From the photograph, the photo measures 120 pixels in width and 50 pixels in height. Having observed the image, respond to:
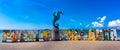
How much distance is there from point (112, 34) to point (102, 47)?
465 cm

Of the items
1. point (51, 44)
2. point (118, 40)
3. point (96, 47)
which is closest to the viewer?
point (96, 47)

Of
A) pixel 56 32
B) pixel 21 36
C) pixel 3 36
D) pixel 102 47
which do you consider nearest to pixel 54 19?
pixel 56 32

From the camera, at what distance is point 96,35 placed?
23609 mm

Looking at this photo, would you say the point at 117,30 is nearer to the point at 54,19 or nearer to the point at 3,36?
the point at 54,19

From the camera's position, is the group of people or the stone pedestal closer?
the stone pedestal

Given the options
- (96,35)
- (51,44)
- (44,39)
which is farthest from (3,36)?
(96,35)

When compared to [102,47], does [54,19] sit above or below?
above

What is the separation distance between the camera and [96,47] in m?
19.2

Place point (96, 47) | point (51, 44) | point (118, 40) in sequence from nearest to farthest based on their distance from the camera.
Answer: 1. point (96, 47)
2. point (51, 44)
3. point (118, 40)

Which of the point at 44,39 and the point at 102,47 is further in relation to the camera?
the point at 44,39

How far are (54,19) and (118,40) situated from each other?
21.3ft

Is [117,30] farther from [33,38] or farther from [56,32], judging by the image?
[33,38]

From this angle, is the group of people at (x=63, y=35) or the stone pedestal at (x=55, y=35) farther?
the group of people at (x=63, y=35)

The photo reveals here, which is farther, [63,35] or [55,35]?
[63,35]
